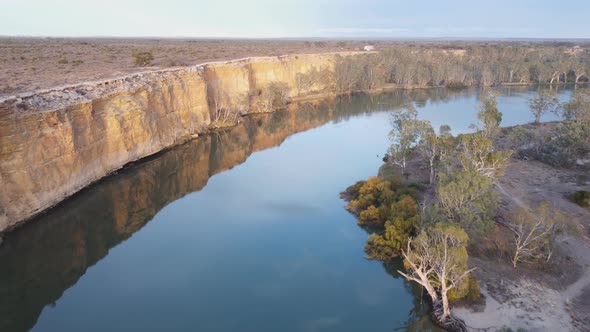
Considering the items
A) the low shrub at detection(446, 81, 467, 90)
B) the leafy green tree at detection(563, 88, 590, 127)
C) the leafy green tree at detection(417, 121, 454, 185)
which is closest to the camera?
the leafy green tree at detection(417, 121, 454, 185)

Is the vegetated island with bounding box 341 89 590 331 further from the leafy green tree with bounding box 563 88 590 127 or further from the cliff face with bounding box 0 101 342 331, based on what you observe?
the cliff face with bounding box 0 101 342 331

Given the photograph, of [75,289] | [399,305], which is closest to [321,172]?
[399,305]

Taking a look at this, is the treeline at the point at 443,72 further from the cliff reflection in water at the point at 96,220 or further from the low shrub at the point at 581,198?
the low shrub at the point at 581,198

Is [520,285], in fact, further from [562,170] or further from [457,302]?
[562,170]

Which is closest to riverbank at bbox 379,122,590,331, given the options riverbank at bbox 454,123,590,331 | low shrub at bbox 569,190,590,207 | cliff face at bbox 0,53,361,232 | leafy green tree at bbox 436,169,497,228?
riverbank at bbox 454,123,590,331

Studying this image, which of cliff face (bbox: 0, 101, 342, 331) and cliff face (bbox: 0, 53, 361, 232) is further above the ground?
cliff face (bbox: 0, 53, 361, 232)
